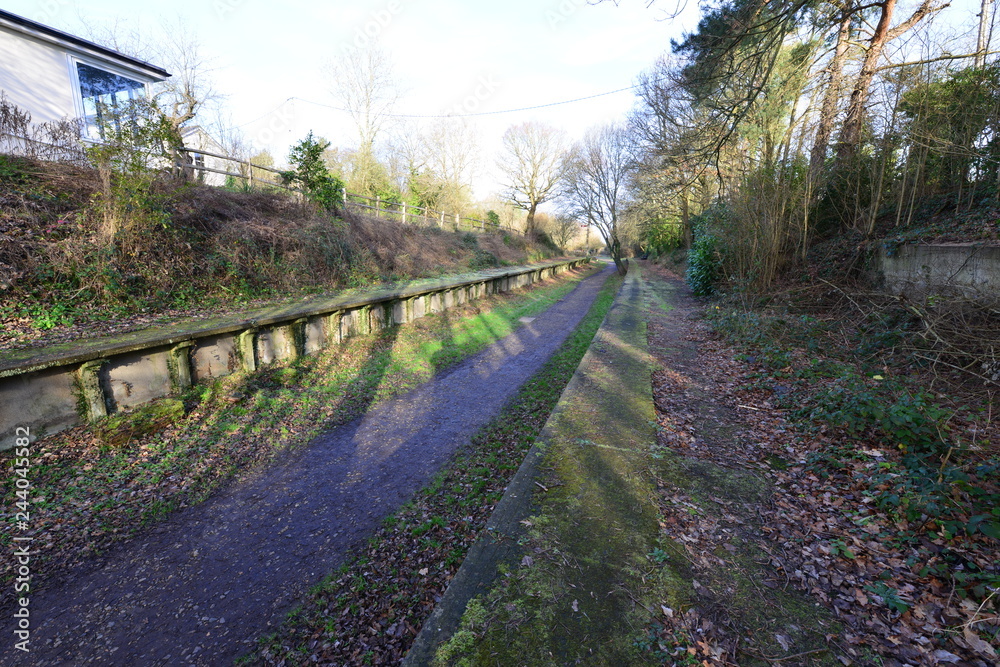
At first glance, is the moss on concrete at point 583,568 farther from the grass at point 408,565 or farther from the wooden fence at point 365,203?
the wooden fence at point 365,203

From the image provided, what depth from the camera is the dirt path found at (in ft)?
7.52

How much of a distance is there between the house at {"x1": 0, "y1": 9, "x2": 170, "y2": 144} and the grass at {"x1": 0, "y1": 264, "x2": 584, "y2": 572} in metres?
7.69

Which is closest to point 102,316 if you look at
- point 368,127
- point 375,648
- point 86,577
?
point 86,577

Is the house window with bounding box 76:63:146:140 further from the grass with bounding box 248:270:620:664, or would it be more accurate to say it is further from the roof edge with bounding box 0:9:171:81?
the grass with bounding box 248:270:620:664

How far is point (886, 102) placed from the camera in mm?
6625

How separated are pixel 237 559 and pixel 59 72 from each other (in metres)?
13.3

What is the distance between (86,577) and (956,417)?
6.56 metres

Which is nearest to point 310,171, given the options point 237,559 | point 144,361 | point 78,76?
point 78,76

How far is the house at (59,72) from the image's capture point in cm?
868

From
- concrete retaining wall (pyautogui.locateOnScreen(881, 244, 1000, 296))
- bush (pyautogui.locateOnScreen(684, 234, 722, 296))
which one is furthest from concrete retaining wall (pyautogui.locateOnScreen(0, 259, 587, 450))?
bush (pyautogui.locateOnScreen(684, 234, 722, 296))

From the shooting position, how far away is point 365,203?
54.0ft

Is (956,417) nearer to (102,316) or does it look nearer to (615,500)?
(615,500)

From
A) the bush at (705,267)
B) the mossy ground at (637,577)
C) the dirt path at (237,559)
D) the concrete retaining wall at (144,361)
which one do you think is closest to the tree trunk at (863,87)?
the bush at (705,267)

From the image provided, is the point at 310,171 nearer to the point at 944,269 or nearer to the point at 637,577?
the point at 637,577
